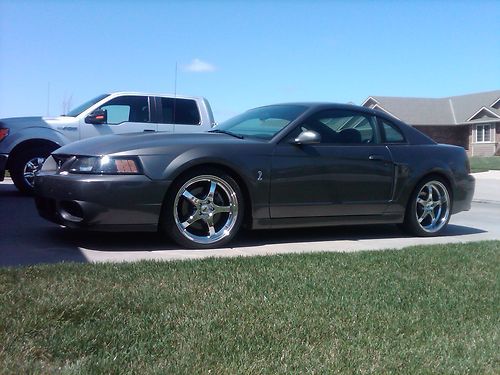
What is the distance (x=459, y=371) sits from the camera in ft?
10.1

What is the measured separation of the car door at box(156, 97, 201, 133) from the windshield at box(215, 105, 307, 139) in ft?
12.0

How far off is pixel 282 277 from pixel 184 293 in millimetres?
841

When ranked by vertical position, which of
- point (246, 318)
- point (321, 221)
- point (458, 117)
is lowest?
point (246, 318)

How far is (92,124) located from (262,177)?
5.11 m

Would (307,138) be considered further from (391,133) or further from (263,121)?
(391,133)

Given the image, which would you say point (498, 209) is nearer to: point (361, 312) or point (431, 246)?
point (431, 246)

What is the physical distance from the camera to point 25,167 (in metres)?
9.29

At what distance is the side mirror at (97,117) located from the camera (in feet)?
32.2

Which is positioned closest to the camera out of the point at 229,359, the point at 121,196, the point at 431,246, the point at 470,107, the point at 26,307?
the point at 229,359

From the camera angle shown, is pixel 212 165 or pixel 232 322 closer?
pixel 232 322

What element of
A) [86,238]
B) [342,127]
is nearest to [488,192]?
[342,127]

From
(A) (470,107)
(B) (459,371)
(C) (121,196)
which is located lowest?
(B) (459,371)

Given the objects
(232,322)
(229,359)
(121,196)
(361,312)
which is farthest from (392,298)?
(121,196)

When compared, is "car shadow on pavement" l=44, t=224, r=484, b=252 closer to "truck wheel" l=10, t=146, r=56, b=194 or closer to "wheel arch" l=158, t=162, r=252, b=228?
"wheel arch" l=158, t=162, r=252, b=228
